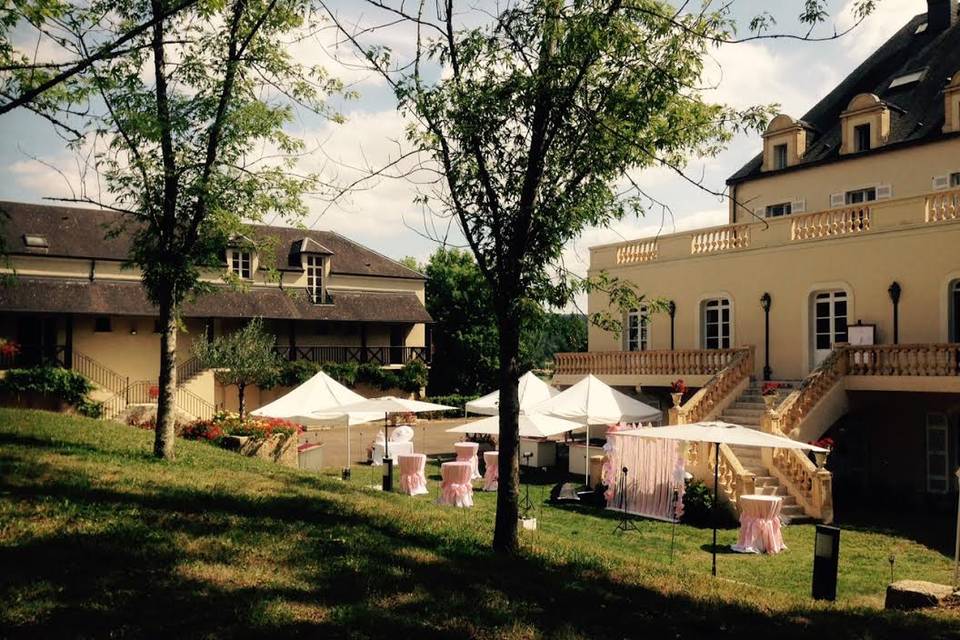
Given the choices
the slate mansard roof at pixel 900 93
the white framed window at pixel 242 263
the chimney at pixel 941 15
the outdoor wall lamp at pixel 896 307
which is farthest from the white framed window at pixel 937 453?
the white framed window at pixel 242 263

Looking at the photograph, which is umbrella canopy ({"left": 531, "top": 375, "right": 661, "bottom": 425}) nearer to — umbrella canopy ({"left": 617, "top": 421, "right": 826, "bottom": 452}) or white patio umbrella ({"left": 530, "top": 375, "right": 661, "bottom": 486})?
white patio umbrella ({"left": 530, "top": 375, "right": 661, "bottom": 486})

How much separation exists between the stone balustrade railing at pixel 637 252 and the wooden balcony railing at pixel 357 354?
1796 centimetres

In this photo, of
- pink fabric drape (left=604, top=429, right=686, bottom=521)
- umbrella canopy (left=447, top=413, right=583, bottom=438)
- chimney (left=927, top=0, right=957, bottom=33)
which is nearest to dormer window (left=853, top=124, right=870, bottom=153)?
chimney (left=927, top=0, right=957, bottom=33)

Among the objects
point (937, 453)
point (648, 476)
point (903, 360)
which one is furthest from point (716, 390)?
point (937, 453)

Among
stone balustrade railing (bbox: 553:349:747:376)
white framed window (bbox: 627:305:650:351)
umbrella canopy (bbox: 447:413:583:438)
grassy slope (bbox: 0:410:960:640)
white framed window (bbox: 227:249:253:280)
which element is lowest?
grassy slope (bbox: 0:410:960:640)

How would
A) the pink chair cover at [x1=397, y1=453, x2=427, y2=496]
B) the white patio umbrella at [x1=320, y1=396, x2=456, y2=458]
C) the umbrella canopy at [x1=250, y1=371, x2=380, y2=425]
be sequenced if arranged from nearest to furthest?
the pink chair cover at [x1=397, y1=453, x2=427, y2=496]
the umbrella canopy at [x1=250, y1=371, x2=380, y2=425]
the white patio umbrella at [x1=320, y1=396, x2=456, y2=458]

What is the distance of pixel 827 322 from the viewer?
22.2m

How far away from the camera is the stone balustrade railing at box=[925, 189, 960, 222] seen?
19.2 meters

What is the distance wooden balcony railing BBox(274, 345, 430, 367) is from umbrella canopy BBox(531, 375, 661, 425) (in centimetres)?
2184

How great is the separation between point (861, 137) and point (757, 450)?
1305 cm

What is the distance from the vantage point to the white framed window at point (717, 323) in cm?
2473

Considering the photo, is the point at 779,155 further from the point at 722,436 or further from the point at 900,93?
the point at 722,436

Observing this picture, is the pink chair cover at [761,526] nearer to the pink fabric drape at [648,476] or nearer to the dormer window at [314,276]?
the pink fabric drape at [648,476]

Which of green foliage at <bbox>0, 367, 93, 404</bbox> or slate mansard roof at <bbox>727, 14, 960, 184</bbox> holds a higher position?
slate mansard roof at <bbox>727, 14, 960, 184</bbox>
